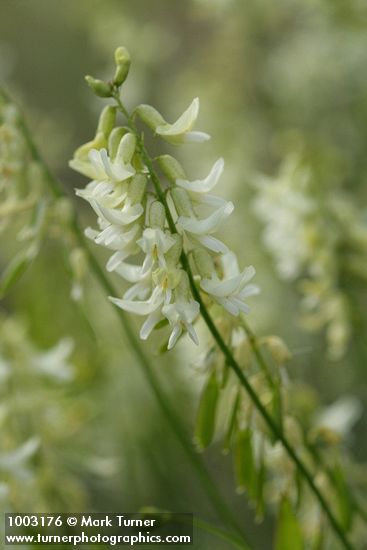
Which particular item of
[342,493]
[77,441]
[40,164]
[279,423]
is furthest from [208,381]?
[77,441]

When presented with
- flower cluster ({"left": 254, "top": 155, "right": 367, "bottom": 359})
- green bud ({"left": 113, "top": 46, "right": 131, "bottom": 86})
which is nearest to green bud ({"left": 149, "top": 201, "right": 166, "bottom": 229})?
green bud ({"left": 113, "top": 46, "right": 131, "bottom": 86})

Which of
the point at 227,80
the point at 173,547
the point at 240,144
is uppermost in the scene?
the point at 227,80

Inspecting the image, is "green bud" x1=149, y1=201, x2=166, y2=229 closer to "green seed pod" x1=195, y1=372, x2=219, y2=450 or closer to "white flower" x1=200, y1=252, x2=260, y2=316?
"white flower" x1=200, y1=252, x2=260, y2=316

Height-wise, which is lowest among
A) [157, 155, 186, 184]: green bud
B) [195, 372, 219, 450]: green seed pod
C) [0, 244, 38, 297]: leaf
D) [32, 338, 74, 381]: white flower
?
[195, 372, 219, 450]: green seed pod

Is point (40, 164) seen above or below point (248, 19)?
below

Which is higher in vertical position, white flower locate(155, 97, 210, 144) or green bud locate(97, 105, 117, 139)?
green bud locate(97, 105, 117, 139)

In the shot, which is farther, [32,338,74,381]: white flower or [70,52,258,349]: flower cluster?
[32,338,74,381]: white flower

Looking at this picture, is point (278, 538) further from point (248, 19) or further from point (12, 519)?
point (248, 19)

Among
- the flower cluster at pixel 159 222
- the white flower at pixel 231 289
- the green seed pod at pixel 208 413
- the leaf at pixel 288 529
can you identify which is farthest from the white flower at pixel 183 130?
the leaf at pixel 288 529

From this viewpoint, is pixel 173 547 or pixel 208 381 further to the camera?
pixel 173 547
